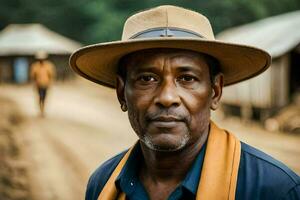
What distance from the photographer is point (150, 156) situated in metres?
1.50

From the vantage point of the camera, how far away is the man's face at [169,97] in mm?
1350

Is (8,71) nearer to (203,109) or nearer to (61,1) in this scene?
(61,1)

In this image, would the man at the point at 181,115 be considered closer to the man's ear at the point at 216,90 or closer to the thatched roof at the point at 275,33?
the man's ear at the point at 216,90

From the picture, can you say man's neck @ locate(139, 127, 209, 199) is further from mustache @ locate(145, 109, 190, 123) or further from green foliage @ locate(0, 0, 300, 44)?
green foliage @ locate(0, 0, 300, 44)

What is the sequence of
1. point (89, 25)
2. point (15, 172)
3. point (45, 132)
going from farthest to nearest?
point (89, 25) < point (45, 132) < point (15, 172)

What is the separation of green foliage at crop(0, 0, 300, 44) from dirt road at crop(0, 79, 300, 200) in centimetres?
132

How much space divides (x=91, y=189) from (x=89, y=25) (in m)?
8.08

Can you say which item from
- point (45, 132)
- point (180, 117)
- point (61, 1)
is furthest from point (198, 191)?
point (61, 1)

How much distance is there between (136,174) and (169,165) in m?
0.13

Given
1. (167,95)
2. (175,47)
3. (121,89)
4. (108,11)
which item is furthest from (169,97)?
(108,11)

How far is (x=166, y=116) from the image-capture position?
1.34m

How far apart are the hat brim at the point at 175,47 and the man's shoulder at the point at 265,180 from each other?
12.7 inches

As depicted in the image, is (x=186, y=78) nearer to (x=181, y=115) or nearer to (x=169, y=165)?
(x=181, y=115)

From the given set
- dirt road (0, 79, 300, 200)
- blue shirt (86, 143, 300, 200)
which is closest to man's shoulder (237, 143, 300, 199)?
blue shirt (86, 143, 300, 200)
